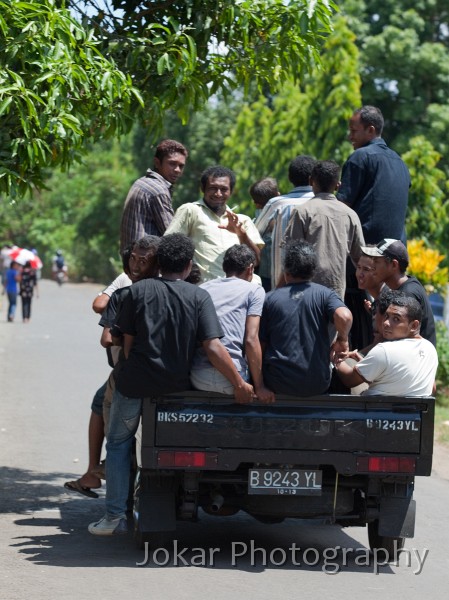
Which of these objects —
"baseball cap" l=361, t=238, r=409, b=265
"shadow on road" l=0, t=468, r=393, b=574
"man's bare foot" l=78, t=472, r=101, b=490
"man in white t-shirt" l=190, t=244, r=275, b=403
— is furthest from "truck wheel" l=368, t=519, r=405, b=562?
"man's bare foot" l=78, t=472, r=101, b=490

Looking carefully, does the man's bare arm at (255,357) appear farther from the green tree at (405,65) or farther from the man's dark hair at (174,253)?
the green tree at (405,65)

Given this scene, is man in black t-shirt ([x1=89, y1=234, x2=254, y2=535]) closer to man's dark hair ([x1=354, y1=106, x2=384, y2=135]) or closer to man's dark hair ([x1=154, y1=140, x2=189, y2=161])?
man's dark hair ([x1=154, y1=140, x2=189, y2=161])

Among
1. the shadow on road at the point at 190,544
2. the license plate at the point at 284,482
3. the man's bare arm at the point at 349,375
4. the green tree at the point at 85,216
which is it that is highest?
the man's bare arm at the point at 349,375

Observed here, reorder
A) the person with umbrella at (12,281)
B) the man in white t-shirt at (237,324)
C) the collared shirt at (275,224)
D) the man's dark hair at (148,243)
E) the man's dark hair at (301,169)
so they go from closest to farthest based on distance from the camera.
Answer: the man in white t-shirt at (237,324), the man's dark hair at (148,243), the collared shirt at (275,224), the man's dark hair at (301,169), the person with umbrella at (12,281)

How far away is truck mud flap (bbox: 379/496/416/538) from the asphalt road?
0.76 feet

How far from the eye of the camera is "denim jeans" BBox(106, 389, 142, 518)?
7215mm

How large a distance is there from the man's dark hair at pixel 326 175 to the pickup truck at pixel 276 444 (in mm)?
1714

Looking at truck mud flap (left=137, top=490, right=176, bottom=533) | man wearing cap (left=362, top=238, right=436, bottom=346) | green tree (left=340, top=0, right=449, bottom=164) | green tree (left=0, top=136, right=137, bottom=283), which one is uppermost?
green tree (left=340, top=0, right=449, bottom=164)

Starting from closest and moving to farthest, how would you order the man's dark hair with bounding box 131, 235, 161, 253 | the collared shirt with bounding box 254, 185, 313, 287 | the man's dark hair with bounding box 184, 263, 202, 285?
the man's dark hair with bounding box 131, 235, 161, 253, the man's dark hair with bounding box 184, 263, 202, 285, the collared shirt with bounding box 254, 185, 313, 287

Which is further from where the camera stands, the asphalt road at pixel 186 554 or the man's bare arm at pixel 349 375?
the man's bare arm at pixel 349 375

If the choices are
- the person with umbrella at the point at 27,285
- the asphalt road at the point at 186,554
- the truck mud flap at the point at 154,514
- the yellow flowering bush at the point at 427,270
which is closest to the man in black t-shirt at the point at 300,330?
the truck mud flap at the point at 154,514

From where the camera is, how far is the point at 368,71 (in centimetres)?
3381

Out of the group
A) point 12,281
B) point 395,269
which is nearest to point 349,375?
point 395,269

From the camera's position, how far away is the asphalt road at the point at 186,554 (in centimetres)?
636
